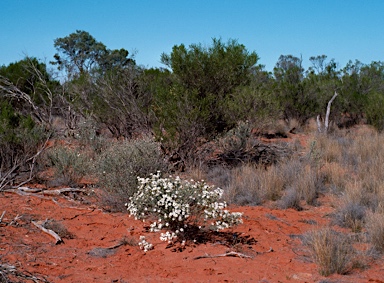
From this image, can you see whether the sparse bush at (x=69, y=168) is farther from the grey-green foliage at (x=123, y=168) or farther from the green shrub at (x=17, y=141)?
the grey-green foliage at (x=123, y=168)

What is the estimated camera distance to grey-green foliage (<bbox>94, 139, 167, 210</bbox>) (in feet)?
26.1

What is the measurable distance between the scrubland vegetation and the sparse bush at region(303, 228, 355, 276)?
1 cm

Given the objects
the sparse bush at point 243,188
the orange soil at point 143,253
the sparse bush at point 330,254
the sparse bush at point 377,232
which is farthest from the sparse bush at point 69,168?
the sparse bush at point 377,232

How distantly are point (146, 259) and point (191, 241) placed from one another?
2.53 ft

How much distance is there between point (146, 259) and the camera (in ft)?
19.6

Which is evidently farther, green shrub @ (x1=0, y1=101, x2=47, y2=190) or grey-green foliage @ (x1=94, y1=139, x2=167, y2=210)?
green shrub @ (x1=0, y1=101, x2=47, y2=190)

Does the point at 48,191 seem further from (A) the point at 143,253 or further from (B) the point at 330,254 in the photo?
(B) the point at 330,254

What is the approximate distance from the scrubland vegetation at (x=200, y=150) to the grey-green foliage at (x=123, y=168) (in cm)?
2

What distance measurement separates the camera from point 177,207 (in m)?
6.08

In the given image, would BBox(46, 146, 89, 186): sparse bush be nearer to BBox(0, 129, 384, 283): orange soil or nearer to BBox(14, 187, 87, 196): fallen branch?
BBox(14, 187, 87, 196): fallen branch

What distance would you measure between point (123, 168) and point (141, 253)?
236 cm

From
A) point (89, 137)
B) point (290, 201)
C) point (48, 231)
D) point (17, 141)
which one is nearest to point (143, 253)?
point (48, 231)

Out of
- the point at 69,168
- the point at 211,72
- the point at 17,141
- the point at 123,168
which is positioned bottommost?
the point at 69,168

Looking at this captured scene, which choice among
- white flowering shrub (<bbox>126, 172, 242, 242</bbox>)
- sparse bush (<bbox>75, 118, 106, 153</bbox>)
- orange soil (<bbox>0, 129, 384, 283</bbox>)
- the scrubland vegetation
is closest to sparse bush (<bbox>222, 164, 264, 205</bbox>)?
the scrubland vegetation
